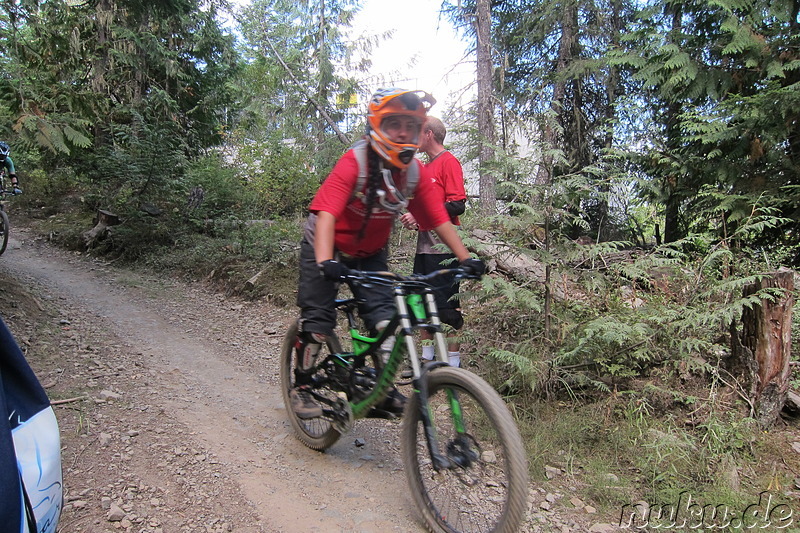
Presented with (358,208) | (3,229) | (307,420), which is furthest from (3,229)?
(358,208)

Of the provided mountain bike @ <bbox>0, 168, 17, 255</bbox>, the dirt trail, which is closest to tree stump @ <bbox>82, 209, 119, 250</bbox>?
mountain bike @ <bbox>0, 168, 17, 255</bbox>

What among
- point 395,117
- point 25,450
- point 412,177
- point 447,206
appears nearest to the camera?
point 25,450

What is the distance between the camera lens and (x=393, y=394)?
10.2 feet

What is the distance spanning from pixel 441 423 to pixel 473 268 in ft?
2.83

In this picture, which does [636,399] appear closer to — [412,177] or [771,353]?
[771,353]

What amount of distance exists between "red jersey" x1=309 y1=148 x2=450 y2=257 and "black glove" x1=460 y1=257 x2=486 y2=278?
523 millimetres

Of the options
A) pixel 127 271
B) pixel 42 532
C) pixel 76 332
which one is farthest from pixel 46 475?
pixel 127 271

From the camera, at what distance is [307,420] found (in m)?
3.84

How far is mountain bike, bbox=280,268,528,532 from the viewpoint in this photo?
241 centimetres

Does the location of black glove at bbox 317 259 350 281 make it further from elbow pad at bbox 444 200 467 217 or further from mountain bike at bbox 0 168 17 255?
mountain bike at bbox 0 168 17 255

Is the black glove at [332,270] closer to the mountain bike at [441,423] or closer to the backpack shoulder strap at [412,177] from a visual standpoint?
the mountain bike at [441,423]

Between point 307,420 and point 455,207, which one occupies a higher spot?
point 455,207

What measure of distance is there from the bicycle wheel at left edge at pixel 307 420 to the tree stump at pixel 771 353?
3257mm

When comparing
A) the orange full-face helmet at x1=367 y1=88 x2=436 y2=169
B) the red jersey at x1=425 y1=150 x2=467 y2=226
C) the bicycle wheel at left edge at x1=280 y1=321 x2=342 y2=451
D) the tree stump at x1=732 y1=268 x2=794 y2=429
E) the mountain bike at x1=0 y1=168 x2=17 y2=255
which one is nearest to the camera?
the orange full-face helmet at x1=367 y1=88 x2=436 y2=169
